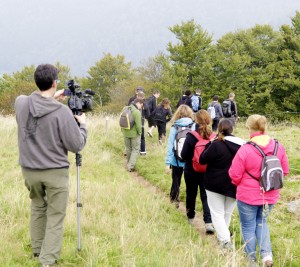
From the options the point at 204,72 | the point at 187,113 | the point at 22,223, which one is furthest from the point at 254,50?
the point at 22,223

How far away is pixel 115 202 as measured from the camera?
18.6 ft

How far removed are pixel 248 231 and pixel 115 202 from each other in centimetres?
232

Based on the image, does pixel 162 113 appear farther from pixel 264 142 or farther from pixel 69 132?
pixel 69 132

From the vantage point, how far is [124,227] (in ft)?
14.5

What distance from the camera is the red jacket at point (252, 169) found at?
156 inches

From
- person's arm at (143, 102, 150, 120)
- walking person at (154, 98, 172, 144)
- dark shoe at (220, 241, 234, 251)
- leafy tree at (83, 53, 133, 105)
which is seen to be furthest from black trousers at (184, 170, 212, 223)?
leafy tree at (83, 53, 133, 105)

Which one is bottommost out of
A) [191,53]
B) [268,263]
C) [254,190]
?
[268,263]

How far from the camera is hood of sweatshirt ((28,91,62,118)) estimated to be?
312 centimetres

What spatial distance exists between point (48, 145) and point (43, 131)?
0.14 metres

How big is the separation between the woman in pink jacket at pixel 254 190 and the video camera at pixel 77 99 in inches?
73.4

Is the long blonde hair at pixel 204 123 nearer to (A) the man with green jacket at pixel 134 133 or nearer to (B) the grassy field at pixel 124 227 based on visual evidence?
(B) the grassy field at pixel 124 227

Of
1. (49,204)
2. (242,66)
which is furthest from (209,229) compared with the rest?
(242,66)

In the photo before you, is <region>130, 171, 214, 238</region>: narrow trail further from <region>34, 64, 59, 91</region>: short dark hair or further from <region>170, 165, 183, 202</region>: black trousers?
<region>34, 64, 59, 91</region>: short dark hair

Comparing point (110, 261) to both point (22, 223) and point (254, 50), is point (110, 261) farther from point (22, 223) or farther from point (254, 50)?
point (254, 50)
